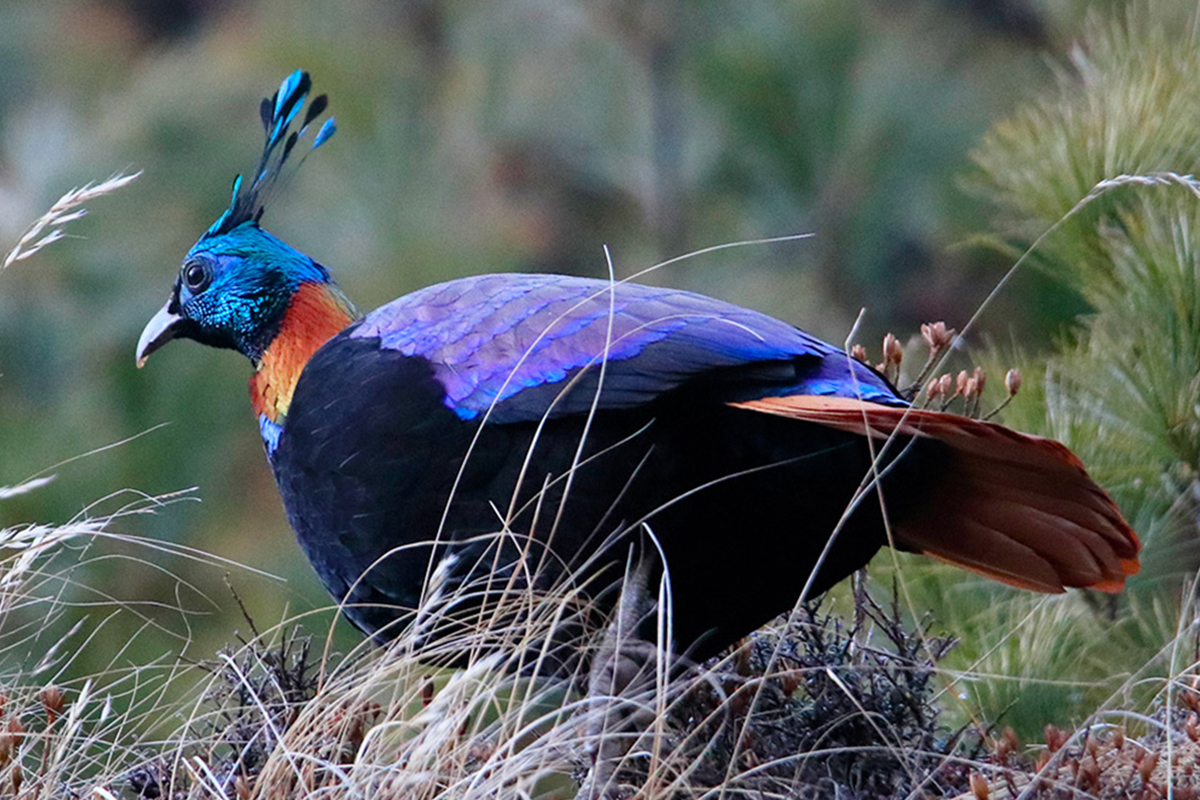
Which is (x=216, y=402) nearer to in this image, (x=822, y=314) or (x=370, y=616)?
(x=822, y=314)

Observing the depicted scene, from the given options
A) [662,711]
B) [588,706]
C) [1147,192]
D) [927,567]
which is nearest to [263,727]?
[588,706]

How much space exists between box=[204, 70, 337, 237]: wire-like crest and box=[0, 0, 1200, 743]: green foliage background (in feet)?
4.09

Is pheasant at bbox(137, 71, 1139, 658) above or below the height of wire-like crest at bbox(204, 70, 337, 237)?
below

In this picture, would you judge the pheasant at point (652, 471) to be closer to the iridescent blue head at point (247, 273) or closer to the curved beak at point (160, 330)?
the iridescent blue head at point (247, 273)

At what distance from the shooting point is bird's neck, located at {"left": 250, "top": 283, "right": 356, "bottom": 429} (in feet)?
8.46

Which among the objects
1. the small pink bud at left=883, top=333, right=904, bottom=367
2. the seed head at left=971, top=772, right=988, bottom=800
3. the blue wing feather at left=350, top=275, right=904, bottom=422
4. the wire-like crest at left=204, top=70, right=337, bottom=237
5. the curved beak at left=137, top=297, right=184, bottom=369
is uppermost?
the wire-like crest at left=204, top=70, right=337, bottom=237

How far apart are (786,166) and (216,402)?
2.32 meters

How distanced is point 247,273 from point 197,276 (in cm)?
10

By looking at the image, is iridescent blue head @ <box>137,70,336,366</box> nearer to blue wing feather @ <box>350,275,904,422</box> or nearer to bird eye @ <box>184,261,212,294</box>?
bird eye @ <box>184,261,212,294</box>

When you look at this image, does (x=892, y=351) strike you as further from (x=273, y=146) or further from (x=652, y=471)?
(x=273, y=146)

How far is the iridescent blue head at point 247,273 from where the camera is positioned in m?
2.68

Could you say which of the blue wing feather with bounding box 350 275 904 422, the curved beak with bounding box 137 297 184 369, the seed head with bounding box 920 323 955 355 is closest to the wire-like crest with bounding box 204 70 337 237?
the curved beak with bounding box 137 297 184 369

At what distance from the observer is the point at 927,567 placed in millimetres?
2660

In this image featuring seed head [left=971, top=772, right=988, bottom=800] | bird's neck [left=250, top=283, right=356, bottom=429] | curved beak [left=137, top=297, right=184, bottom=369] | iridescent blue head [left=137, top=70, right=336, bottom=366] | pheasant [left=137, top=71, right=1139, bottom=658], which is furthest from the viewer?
curved beak [left=137, top=297, right=184, bottom=369]
